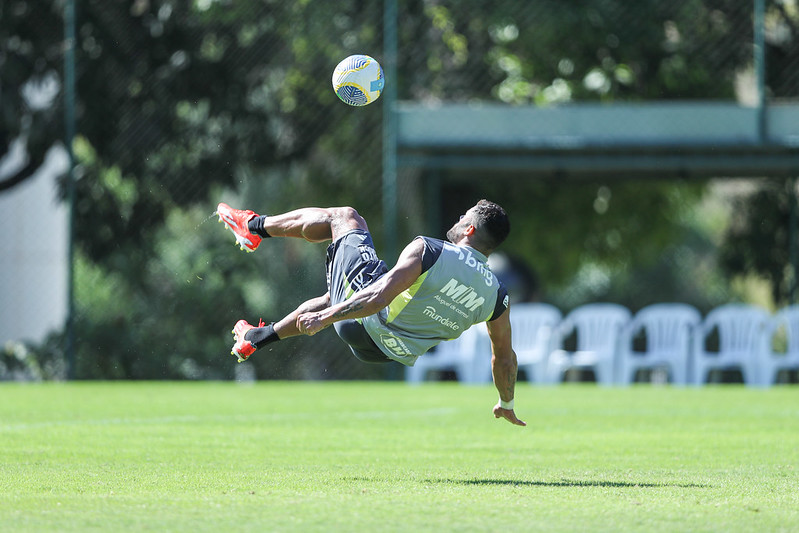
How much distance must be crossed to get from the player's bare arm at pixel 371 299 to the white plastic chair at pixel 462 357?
11113mm

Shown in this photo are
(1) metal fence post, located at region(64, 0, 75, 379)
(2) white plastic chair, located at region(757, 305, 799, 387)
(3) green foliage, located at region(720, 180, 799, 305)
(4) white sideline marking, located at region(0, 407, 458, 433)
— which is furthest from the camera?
(3) green foliage, located at region(720, 180, 799, 305)

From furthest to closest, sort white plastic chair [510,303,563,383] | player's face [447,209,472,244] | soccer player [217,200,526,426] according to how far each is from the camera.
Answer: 1. white plastic chair [510,303,563,383]
2. player's face [447,209,472,244]
3. soccer player [217,200,526,426]

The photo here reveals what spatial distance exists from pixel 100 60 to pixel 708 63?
397 inches

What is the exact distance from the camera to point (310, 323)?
8.23 meters

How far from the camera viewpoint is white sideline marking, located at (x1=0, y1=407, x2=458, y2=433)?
12.0 meters

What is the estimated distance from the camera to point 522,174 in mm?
21188

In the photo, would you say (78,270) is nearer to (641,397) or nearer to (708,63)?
(641,397)

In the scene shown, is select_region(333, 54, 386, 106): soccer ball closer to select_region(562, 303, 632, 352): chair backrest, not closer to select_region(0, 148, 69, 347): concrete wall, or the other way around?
select_region(562, 303, 632, 352): chair backrest

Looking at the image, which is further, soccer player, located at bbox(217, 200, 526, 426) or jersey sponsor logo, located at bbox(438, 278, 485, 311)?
jersey sponsor logo, located at bbox(438, 278, 485, 311)

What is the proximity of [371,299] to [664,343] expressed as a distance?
515 inches

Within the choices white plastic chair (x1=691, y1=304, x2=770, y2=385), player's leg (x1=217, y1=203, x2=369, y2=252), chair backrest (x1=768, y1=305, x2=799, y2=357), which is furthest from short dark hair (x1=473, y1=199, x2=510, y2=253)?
chair backrest (x1=768, y1=305, x2=799, y2=357)

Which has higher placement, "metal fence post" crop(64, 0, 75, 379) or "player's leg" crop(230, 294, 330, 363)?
"metal fence post" crop(64, 0, 75, 379)

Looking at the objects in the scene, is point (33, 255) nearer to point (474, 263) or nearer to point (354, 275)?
point (354, 275)

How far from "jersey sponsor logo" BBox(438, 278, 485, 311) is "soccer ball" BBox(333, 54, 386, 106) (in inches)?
96.1
